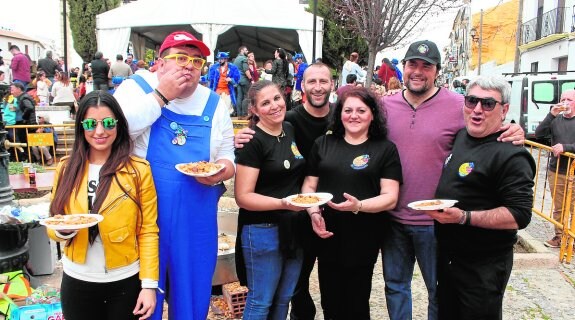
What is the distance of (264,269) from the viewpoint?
10.4ft

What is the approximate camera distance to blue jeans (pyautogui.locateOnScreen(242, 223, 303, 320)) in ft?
10.4

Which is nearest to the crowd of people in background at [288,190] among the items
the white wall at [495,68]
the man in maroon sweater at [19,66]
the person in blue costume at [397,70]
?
the person in blue costume at [397,70]

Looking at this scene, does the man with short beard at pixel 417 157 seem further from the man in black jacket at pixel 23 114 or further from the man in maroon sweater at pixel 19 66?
the man in maroon sweater at pixel 19 66

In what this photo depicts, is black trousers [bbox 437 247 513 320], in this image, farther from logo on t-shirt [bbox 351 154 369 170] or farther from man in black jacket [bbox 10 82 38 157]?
man in black jacket [bbox 10 82 38 157]

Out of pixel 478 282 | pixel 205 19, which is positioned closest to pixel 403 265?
pixel 478 282

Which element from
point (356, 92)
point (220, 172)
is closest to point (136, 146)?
point (220, 172)

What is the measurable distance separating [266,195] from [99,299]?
1186 millimetres

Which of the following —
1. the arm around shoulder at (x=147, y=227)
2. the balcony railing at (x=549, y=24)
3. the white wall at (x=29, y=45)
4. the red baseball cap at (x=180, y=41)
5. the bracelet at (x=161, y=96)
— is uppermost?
the white wall at (x=29, y=45)

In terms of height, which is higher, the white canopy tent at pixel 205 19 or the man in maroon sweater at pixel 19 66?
the white canopy tent at pixel 205 19

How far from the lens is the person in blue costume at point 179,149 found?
8.74ft

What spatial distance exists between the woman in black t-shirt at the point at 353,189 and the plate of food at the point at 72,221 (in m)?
1.39

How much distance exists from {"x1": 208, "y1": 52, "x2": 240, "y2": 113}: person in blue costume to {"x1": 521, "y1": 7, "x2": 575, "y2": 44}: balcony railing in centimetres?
1989

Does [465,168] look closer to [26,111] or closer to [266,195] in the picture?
[266,195]

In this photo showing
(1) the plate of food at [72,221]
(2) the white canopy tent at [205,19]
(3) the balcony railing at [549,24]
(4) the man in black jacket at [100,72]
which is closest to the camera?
(1) the plate of food at [72,221]
